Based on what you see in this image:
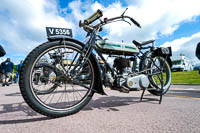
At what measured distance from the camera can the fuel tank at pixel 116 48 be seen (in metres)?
2.24

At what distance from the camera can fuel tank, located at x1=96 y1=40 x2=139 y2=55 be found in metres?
2.24

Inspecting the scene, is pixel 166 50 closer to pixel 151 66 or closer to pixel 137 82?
pixel 151 66

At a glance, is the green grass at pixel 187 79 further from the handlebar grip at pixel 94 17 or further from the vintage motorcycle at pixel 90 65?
the handlebar grip at pixel 94 17

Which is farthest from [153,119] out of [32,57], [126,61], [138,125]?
[32,57]

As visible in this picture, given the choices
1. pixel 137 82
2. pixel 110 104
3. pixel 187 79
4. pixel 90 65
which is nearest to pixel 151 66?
pixel 137 82

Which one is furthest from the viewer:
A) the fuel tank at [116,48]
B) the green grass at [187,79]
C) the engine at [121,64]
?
the green grass at [187,79]

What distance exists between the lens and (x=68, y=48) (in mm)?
1832

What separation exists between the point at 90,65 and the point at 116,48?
0.62 metres

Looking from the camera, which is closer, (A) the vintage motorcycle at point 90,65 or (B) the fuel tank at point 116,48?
(A) the vintage motorcycle at point 90,65

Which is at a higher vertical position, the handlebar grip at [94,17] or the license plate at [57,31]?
the handlebar grip at [94,17]

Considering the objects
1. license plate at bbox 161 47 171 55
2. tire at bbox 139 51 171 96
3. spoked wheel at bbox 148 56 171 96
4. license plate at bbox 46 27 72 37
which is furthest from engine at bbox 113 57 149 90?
license plate at bbox 46 27 72 37

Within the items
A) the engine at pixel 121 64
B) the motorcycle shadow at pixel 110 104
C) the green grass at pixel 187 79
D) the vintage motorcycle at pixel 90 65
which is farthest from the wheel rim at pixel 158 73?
the green grass at pixel 187 79

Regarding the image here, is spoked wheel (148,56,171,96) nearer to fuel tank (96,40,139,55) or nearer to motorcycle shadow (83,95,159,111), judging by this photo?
motorcycle shadow (83,95,159,111)

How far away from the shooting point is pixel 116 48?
2316 mm
